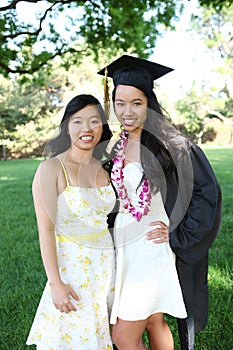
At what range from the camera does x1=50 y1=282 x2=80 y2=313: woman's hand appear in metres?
1.97

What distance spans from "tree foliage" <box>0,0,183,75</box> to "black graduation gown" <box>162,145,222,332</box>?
4658 mm

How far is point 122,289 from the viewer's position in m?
2.06

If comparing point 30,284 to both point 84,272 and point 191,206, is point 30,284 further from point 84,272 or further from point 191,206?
point 191,206

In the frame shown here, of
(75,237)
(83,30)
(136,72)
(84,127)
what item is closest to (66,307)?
(75,237)

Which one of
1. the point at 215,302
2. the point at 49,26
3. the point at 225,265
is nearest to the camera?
the point at 215,302

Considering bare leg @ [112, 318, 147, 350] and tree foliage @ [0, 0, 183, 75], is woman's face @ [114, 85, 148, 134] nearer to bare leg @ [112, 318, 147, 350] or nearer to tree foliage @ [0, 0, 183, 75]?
bare leg @ [112, 318, 147, 350]

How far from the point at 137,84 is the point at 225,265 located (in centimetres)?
269

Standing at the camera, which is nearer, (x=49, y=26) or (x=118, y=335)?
(x=118, y=335)

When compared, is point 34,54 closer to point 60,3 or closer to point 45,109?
point 60,3

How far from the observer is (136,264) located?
2.04 metres

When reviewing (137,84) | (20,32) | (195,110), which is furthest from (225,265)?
(195,110)

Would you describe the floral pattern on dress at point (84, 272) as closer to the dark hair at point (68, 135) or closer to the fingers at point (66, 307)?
the fingers at point (66, 307)

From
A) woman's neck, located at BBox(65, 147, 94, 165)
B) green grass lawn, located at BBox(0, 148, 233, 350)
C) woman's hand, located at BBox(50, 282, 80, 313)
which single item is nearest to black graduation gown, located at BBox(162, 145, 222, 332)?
woman's neck, located at BBox(65, 147, 94, 165)

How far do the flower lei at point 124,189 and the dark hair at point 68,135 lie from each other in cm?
9
